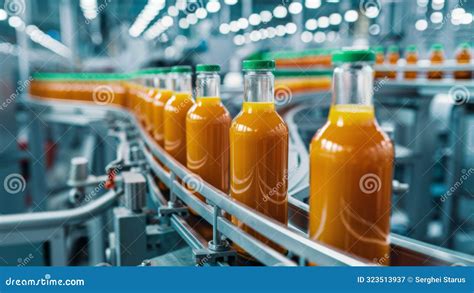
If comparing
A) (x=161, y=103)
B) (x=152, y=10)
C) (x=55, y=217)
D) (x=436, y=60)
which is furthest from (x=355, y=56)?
(x=152, y=10)

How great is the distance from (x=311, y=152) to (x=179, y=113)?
0.44m

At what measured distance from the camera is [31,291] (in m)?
0.70

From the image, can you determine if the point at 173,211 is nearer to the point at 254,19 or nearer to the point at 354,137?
the point at 354,137

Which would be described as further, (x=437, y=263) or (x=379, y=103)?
(x=379, y=103)

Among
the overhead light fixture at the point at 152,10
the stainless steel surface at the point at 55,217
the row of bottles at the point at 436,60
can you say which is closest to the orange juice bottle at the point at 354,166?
the stainless steel surface at the point at 55,217

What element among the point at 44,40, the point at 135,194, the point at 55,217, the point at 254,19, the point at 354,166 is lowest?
the point at 55,217

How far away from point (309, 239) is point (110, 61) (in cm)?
667

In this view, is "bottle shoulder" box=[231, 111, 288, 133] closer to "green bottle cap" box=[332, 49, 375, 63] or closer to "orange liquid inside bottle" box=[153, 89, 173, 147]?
"green bottle cap" box=[332, 49, 375, 63]

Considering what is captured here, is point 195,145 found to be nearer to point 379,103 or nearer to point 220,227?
point 220,227

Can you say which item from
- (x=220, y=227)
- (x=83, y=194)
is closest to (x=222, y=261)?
(x=220, y=227)

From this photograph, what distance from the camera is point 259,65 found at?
63 cm

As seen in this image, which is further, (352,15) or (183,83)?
(352,15)

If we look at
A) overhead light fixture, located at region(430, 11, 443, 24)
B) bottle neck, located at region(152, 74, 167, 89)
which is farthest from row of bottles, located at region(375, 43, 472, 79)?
overhead light fixture, located at region(430, 11, 443, 24)

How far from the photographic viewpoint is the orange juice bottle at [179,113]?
934 mm
